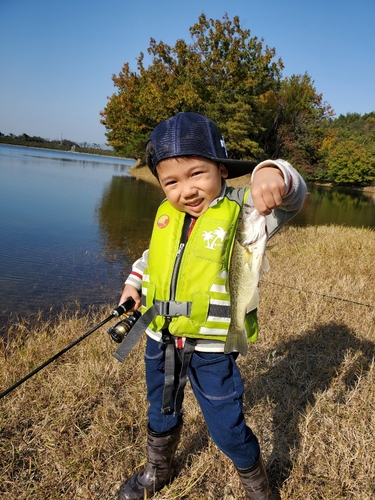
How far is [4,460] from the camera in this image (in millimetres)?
2418

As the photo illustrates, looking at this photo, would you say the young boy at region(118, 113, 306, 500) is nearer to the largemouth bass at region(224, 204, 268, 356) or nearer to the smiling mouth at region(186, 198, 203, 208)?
the smiling mouth at region(186, 198, 203, 208)

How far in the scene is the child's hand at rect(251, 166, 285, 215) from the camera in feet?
5.09

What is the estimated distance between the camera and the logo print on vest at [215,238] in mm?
1939

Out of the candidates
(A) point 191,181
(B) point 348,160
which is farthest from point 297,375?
(B) point 348,160

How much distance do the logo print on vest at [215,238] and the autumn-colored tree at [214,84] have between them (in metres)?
29.8

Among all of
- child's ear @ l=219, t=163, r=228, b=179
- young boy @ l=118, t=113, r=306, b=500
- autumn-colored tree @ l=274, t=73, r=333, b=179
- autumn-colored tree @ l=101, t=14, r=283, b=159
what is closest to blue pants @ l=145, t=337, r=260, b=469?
young boy @ l=118, t=113, r=306, b=500

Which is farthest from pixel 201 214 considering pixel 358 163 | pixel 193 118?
pixel 358 163

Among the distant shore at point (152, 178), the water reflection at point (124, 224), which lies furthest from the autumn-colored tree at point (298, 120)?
the water reflection at point (124, 224)

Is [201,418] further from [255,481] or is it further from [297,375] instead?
[297,375]

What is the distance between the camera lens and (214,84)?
32562mm

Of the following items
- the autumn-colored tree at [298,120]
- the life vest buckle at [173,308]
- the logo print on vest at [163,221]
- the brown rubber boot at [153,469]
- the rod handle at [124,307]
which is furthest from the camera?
the autumn-colored tree at [298,120]

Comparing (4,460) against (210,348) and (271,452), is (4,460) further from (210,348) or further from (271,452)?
(271,452)

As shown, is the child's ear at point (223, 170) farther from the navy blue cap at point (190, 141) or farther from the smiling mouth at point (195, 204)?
the smiling mouth at point (195, 204)

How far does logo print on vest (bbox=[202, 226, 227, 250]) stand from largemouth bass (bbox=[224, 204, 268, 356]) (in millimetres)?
157
